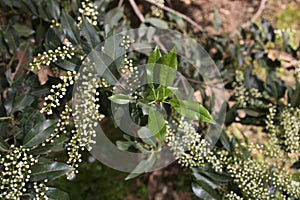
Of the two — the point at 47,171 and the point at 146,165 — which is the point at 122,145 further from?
the point at 47,171

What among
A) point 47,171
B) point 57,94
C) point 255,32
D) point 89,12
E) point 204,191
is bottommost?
point 204,191

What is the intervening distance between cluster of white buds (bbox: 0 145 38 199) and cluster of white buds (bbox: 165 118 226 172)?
0.43 metres

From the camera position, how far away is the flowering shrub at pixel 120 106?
49.5 inches

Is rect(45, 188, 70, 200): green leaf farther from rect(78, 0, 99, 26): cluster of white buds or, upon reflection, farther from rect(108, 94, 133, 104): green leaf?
rect(78, 0, 99, 26): cluster of white buds

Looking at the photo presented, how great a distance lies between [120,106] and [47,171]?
0.27 m

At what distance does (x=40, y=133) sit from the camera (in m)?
1.32

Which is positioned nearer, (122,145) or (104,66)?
(104,66)

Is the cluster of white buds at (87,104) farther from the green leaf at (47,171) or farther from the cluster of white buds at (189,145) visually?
the cluster of white buds at (189,145)

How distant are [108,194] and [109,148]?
956 mm

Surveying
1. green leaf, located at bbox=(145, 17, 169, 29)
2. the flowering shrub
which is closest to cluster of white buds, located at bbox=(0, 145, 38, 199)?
the flowering shrub

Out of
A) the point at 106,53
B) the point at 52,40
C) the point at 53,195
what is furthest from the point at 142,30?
the point at 53,195

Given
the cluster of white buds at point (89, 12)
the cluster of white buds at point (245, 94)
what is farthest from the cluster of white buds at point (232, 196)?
the cluster of white buds at point (89, 12)

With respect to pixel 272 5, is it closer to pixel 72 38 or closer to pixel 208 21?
pixel 208 21

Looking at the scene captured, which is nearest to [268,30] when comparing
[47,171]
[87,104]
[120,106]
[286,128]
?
[286,128]
